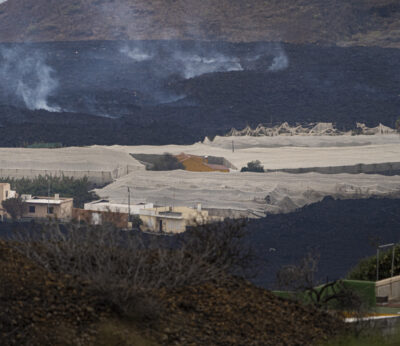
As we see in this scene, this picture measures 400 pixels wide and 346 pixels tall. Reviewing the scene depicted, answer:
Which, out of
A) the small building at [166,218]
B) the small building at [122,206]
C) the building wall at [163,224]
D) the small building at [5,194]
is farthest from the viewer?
the small building at [5,194]

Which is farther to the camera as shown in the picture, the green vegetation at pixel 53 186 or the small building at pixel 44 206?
the green vegetation at pixel 53 186

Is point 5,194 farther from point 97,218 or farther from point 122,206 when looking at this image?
point 97,218

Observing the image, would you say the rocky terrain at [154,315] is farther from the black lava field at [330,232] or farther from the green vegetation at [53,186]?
the green vegetation at [53,186]

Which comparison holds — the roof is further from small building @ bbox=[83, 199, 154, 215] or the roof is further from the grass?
the grass

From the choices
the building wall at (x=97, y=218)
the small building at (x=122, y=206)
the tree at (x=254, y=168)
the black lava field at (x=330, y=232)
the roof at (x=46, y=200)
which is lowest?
the black lava field at (x=330, y=232)

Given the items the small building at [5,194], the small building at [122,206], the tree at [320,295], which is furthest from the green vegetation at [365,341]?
the small building at [5,194]

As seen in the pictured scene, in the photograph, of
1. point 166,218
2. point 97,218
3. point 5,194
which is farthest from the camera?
point 5,194

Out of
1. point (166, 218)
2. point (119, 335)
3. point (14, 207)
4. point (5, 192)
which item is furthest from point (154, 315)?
point (5, 192)
